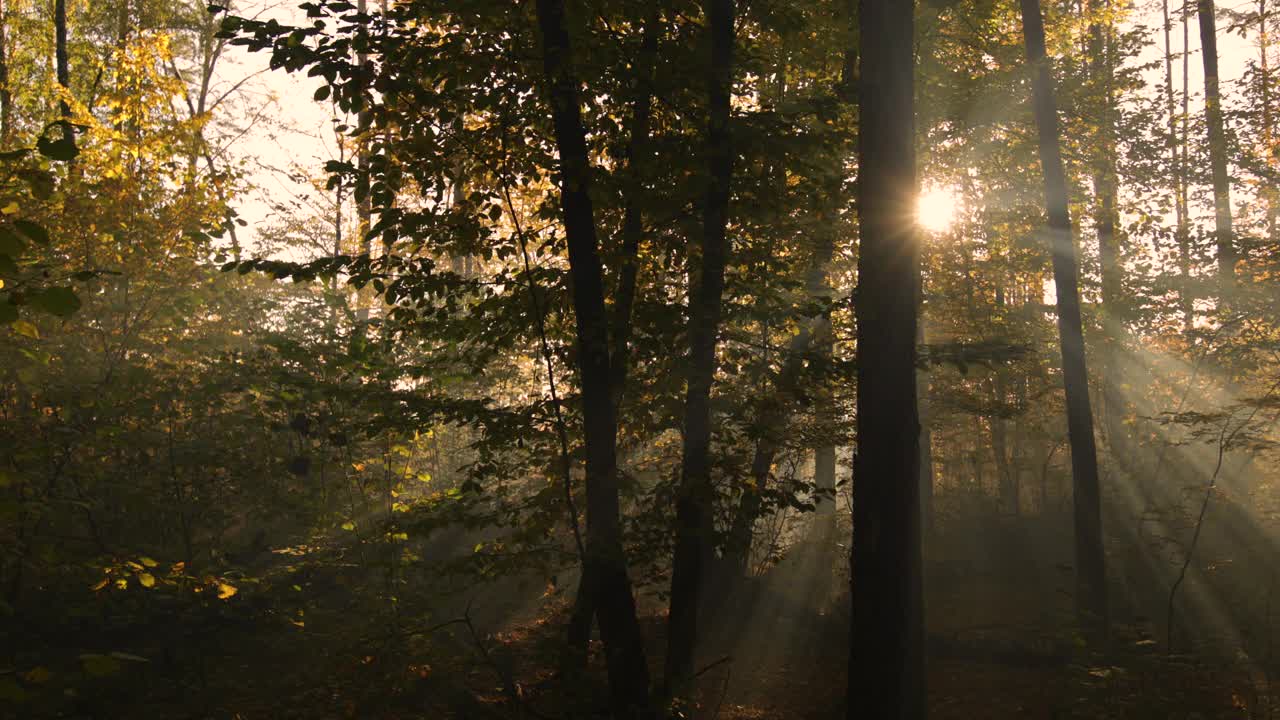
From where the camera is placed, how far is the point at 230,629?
7703mm

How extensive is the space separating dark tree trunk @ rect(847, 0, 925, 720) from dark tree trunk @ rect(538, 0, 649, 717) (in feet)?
5.29

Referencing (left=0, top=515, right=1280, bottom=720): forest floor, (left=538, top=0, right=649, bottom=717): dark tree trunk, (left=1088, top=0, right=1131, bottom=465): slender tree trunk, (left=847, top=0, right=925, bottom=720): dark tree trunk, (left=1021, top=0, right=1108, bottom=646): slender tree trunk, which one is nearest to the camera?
(left=847, top=0, right=925, bottom=720): dark tree trunk

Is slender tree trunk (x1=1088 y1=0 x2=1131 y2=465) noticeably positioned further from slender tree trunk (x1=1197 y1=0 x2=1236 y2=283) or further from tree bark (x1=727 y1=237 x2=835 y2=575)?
tree bark (x1=727 y1=237 x2=835 y2=575)

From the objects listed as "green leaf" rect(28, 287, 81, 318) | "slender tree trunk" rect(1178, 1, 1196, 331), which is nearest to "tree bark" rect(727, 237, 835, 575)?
"green leaf" rect(28, 287, 81, 318)

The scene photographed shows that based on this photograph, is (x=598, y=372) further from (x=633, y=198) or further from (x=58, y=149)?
(x=58, y=149)

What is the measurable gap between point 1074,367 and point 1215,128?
338 inches

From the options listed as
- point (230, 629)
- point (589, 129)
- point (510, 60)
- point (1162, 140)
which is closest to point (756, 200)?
point (589, 129)

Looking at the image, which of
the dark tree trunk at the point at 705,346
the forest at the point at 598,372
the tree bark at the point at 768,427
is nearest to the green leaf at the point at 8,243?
the forest at the point at 598,372

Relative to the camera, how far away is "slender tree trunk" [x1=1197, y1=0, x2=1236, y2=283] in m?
15.2

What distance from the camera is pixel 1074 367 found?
35.7ft

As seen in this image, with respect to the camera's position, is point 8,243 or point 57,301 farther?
point 57,301

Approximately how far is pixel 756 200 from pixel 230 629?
6.77m

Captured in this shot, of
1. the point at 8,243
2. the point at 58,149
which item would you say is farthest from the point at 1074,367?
the point at 8,243

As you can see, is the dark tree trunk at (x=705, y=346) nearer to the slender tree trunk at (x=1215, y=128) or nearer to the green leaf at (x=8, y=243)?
the green leaf at (x=8, y=243)
